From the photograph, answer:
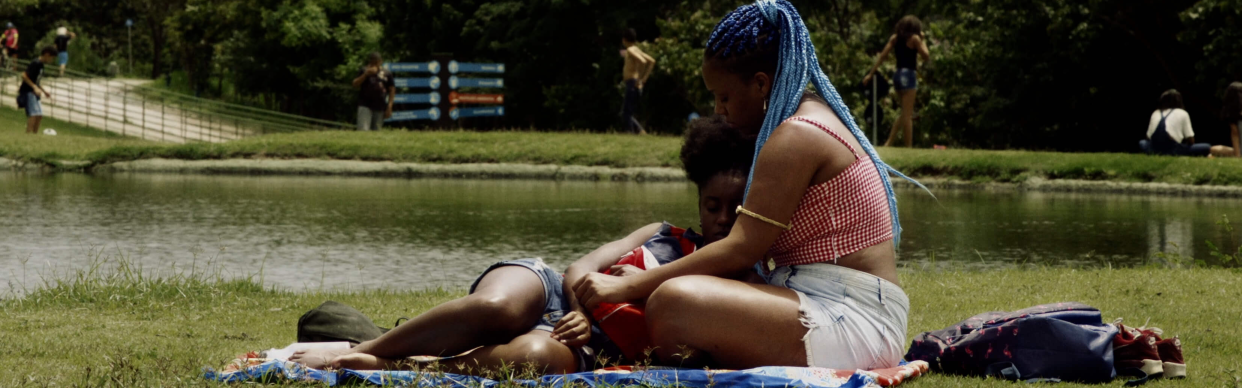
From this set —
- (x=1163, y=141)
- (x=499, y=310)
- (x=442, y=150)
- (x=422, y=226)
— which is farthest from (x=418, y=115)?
(x=499, y=310)

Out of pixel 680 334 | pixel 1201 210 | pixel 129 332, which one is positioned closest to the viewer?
pixel 680 334

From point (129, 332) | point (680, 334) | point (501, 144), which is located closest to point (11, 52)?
point (501, 144)

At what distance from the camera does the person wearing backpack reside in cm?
1506

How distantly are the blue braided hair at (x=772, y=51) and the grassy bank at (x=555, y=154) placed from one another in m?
10.6

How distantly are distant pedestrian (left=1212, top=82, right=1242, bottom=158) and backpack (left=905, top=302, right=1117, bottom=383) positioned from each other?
12.8 meters

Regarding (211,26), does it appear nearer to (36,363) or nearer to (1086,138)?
(1086,138)

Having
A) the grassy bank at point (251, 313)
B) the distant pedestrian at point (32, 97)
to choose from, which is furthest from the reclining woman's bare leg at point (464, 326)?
the distant pedestrian at point (32, 97)

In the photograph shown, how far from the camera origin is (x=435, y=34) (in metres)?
31.6

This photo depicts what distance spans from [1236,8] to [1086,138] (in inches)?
212

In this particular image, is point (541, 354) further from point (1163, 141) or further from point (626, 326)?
point (1163, 141)

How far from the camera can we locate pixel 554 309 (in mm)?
4367

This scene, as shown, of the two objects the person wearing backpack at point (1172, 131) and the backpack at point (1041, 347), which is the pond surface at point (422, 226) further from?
the backpack at point (1041, 347)

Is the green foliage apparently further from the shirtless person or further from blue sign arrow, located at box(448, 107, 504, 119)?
the shirtless person

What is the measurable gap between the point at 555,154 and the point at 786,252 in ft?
40.4
